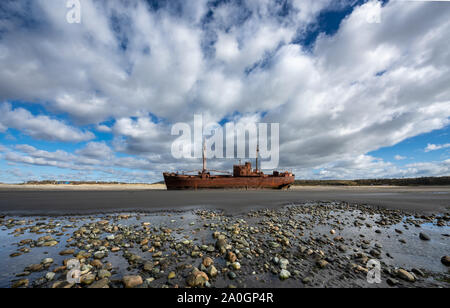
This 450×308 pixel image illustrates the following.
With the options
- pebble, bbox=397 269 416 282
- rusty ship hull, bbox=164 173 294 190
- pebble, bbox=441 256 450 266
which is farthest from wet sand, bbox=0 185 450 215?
rusty ship hull, bbox=164 173 294 190

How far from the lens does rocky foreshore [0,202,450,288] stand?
3263 mm

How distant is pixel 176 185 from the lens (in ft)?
126

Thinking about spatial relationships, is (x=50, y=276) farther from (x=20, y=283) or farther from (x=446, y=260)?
(x=446, y=260)

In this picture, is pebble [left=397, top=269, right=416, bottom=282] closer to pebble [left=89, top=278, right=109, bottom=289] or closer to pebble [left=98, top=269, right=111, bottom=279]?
pebble [left=89, top=278, right=109, bottom=289]

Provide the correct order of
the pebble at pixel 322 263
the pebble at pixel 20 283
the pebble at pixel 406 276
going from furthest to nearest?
the pebble at pixel 322 263
the pebble at pixel 406 276
the pebble at pixel 20 283

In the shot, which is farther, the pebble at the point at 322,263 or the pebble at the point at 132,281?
the pebble at the point at 322,263

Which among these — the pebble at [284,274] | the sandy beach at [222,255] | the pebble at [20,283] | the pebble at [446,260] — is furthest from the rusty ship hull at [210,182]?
the pebble at [20,283]

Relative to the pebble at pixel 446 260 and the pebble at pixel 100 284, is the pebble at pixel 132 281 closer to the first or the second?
the pebble at pixel 100 284

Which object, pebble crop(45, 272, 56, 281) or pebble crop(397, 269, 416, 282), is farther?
pebble crop(397, 269, 416, 282)

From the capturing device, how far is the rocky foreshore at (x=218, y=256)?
3.26 m

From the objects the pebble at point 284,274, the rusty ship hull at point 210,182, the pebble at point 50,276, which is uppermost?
the pebble at point 50,276
